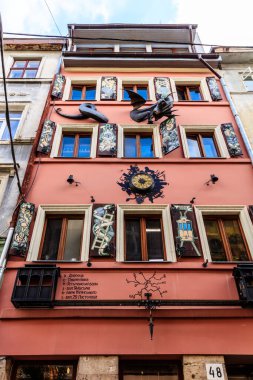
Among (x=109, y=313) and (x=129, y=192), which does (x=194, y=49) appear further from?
(x=109, y=313)

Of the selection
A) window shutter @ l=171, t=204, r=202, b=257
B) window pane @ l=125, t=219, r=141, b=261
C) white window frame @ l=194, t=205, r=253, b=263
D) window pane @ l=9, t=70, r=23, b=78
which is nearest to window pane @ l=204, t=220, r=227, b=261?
white window frame @ l=194, t=205, r=253, b=263

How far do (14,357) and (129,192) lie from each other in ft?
17.0

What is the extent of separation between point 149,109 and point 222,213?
16.6ft

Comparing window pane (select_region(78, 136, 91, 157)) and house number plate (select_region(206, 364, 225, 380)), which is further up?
window pane (select_region(78, 136, 91, 157))

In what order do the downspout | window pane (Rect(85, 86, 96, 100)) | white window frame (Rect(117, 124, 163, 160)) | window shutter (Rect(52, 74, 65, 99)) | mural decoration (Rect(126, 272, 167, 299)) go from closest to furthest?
1. mural decoration (Rect(126, 272, 167, 299))
2. the downspout
3. white window frame (Rect(117, 124, 163, 160))
4. window shutter (Rect(52, 74, 65, 99))
5. window pane (Rect(85, 86, 96, 100))

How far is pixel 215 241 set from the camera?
8.59 m

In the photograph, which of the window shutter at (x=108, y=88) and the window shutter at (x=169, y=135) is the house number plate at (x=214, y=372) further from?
the window shutter at (x=108, y=88)


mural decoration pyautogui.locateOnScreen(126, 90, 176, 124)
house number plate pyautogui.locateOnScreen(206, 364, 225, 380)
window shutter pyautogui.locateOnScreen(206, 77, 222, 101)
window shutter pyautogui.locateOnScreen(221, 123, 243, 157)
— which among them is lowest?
house number plate pyautogui.locateOnScreen(206, 364, 225, 380)

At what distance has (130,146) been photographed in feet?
37.7

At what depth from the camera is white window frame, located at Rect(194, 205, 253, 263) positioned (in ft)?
27.0

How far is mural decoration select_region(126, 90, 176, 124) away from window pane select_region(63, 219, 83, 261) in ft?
16.2

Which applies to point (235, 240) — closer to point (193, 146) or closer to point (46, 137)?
point (193, 146)

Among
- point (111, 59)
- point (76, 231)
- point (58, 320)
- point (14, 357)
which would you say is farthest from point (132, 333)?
point (111, 59)

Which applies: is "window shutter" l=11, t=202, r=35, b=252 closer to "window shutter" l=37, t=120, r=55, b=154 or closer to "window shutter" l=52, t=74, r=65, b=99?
"window shutter" l=37, t=120, r=55, b=154
